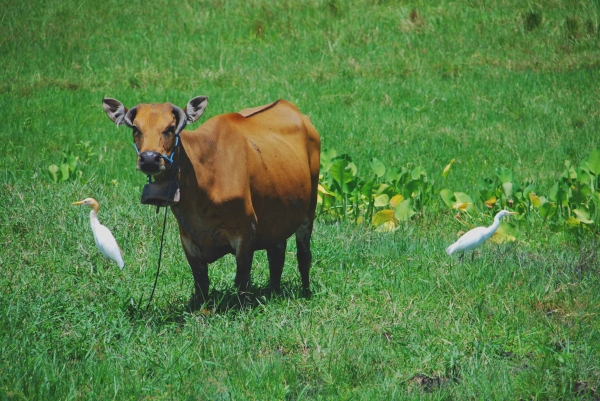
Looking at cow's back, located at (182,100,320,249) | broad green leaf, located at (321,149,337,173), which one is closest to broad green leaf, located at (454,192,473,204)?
broad green leaf, located at (321,149,337,173)

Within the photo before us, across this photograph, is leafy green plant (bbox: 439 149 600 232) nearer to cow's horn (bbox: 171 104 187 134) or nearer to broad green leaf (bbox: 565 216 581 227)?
broad green leaf (bbox: 565 216 581 227)

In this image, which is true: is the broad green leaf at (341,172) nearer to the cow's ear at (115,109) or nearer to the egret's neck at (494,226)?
the egret's neck at (494,226)

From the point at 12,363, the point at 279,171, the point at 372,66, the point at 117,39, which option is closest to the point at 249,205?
the point at 279,171

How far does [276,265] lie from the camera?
6637mm

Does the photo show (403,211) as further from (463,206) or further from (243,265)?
(243,265)

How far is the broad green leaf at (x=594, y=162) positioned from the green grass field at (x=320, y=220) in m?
1.00

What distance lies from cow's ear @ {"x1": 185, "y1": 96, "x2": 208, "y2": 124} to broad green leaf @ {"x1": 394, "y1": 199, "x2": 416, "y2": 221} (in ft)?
11.6

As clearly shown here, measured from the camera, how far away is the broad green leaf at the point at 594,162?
8.60m

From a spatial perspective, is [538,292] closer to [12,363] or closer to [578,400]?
[578,400]

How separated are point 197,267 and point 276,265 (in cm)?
93

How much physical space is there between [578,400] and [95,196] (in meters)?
5.98

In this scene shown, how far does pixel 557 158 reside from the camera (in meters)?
10.8

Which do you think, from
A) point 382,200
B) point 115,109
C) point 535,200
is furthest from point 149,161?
point 535,200

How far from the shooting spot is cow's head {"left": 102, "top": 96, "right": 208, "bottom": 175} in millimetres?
5039
